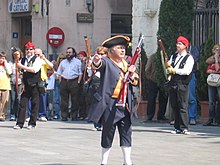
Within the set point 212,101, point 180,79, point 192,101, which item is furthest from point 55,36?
point 180,79

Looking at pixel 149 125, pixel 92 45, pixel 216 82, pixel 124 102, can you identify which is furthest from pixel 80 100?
pixel 124 102

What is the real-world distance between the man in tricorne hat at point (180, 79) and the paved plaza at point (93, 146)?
1.34 ft

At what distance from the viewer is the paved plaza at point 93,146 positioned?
1196cm

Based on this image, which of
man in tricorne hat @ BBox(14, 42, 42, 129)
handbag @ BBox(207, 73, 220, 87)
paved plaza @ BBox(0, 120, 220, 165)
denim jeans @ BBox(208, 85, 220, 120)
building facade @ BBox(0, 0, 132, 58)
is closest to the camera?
paved plaza @ BBox(0, 120, 220, 165)

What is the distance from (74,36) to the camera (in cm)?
2827

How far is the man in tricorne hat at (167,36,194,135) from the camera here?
1581 cm

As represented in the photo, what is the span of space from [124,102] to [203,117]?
8.80 metres

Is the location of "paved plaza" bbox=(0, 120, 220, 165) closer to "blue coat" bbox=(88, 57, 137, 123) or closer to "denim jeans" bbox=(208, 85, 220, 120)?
"denim jeans" bbox=(208, 85, 220, 120)

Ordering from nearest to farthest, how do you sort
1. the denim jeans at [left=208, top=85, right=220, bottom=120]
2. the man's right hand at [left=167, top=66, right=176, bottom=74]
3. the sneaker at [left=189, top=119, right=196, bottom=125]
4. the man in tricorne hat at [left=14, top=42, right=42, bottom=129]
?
the man's right hand at [left=167, top=66, right=176, bottom=74] < the man in tricorne hat at [left=14, top=42, right=42, bottom=129] < the denim jeans at [left=208, top=85, right=220, bottom=120] < the sneaker at [left=189, top=119, right=196, bottom=125]

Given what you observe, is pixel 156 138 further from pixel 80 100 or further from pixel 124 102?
pixel 80 100

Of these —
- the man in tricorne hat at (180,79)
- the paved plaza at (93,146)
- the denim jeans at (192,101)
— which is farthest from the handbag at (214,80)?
the man in tricorne hat at (180,79)

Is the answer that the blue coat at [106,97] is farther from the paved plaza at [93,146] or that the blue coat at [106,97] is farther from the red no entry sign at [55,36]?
the red no entry sign at [55,36]

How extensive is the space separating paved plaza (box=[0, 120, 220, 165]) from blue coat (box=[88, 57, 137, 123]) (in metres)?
1.12

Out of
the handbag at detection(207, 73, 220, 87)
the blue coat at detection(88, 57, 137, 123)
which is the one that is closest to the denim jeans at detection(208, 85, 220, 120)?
the handbag at detection(207, 73, 220, 87)
